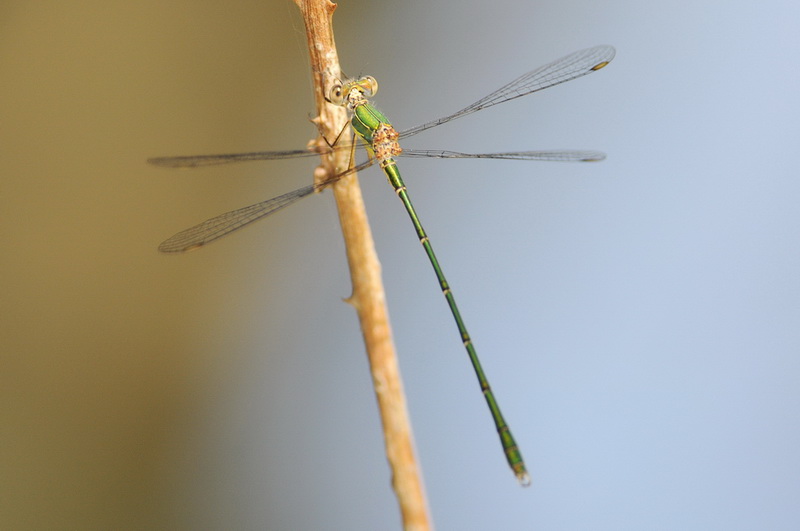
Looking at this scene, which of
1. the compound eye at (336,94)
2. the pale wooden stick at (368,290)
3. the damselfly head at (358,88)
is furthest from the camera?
the damselfly head at (358,88)

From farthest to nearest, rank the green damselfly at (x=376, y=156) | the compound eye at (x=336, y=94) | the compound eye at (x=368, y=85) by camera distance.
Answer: the compound eye at (x=368, y=85)
the green damselfly at (x=376, y=156)
the compound eye at (x=336, y=94)

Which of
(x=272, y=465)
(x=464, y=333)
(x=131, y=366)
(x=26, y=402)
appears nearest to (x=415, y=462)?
(x=464, y=333)

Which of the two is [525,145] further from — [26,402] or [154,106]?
[26,402]

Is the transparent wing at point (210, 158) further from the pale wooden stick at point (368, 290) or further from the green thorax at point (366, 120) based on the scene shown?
the green thorax at point (366, 120)

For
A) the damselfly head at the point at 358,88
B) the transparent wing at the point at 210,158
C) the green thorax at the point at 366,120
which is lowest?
the transparent wing at the point at 210,158

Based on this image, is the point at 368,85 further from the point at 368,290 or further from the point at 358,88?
the point at 368,290

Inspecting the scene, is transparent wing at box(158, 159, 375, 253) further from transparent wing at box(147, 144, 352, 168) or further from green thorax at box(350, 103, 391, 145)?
green thorax at box(350, 103, 391, 145)

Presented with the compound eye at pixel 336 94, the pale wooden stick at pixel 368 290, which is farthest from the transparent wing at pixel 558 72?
the pale wooden stick at pixel 368 290
